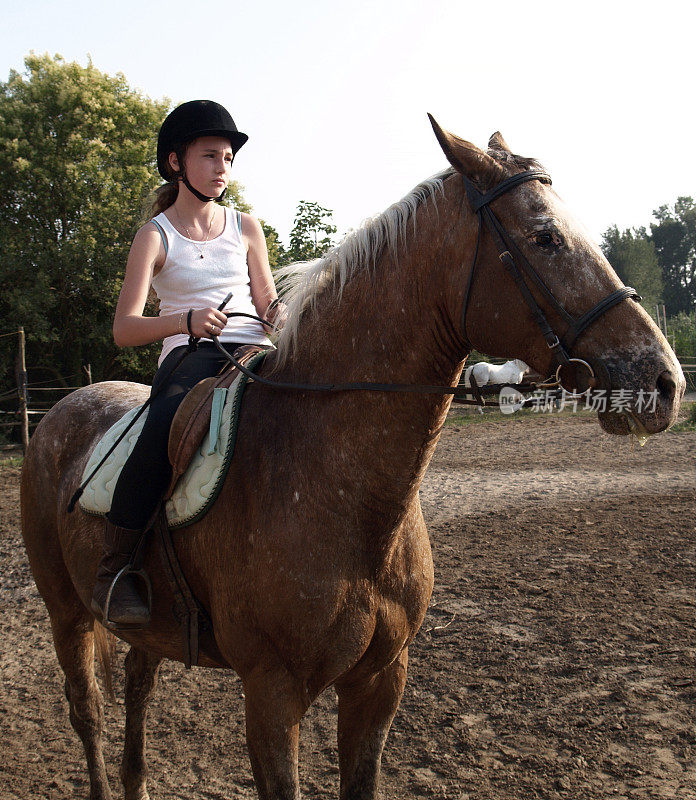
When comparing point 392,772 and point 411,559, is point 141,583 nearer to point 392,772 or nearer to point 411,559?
point 411,559

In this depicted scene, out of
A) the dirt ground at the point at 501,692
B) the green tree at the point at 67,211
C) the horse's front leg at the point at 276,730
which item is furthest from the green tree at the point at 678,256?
the horse's front leg at the point at 276,730

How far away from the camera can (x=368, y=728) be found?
2436mm

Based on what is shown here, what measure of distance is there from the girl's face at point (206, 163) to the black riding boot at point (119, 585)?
52.8 inches

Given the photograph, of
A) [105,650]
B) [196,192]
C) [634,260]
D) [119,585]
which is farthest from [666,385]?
[634,260]

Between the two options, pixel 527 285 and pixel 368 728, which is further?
pixel 368 728

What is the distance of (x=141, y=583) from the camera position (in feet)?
8.43

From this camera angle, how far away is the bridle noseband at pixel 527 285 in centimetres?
176

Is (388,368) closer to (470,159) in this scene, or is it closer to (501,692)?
(470,159)

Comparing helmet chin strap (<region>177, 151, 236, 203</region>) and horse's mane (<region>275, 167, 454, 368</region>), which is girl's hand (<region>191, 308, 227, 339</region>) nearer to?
horse's mane (<region>275, 167, 454, 368</region>)

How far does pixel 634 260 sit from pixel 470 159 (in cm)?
5590

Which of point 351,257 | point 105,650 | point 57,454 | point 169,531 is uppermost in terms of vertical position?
point 351,257

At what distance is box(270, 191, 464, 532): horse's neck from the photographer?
2.03 metres

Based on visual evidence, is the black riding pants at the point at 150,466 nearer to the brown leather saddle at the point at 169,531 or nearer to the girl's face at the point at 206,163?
the brown leather saddle at the point at 169,531

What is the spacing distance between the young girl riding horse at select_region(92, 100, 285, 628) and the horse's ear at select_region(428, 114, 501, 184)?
0.88 metres
